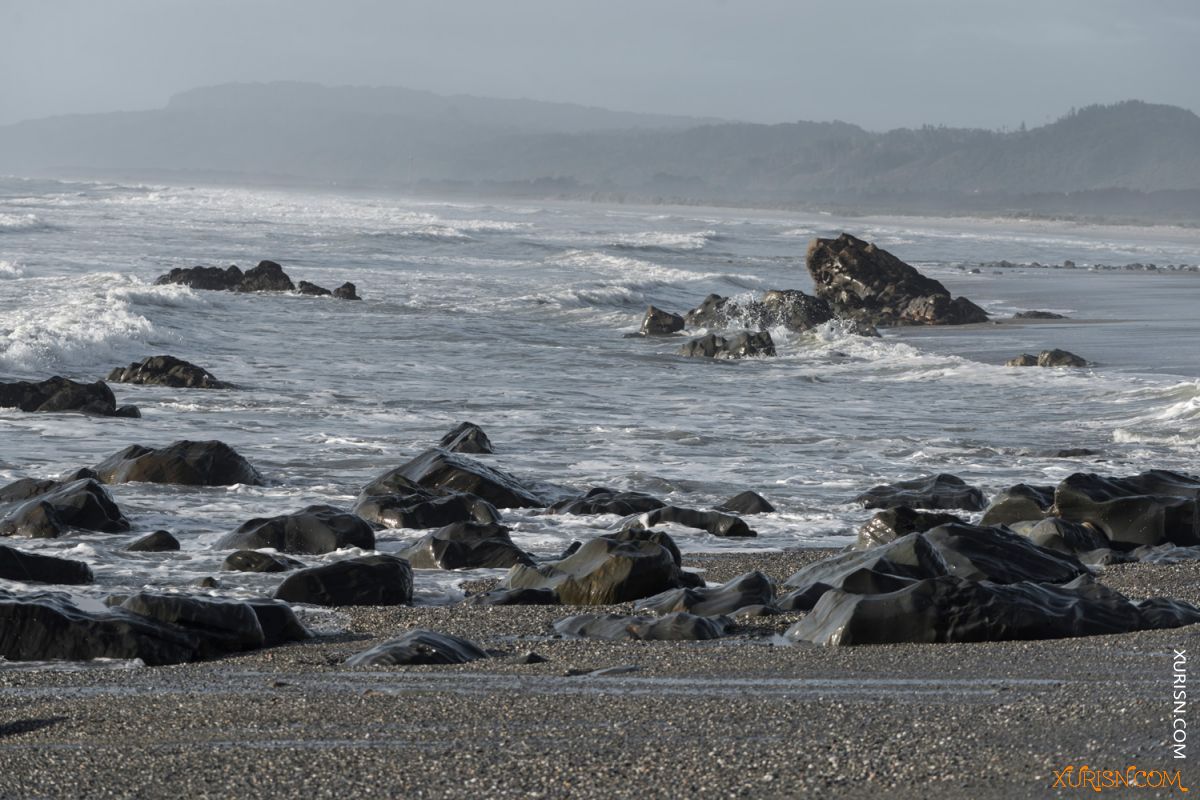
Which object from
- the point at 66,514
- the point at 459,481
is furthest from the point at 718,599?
the point at 66,514

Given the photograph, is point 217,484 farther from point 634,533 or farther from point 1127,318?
point 1127,318

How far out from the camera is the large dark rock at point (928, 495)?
9305mm

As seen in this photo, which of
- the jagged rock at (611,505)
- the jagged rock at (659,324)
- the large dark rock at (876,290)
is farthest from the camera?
the large dark rock at (876,290)

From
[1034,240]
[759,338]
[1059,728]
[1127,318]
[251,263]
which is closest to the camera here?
[1059,728]

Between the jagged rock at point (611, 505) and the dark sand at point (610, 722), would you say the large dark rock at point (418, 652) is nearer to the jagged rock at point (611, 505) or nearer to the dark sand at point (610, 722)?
the dark sand at point (610, 722)

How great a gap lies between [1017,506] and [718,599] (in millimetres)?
3098

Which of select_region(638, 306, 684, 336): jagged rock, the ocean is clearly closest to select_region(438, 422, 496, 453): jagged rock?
the ocean

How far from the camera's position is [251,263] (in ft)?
112

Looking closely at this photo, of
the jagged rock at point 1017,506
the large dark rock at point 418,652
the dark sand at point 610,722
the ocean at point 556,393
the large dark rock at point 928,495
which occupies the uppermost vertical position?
the dark sand at point 610,722

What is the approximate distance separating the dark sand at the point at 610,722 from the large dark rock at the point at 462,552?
193cm

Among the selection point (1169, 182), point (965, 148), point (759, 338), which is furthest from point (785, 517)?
point (965, 148)

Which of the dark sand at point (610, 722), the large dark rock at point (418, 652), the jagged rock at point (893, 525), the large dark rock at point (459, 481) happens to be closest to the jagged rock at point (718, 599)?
the dark sand at point (610, 722)

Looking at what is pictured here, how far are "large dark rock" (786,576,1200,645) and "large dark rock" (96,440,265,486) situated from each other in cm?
518

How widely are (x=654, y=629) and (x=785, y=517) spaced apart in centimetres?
341
